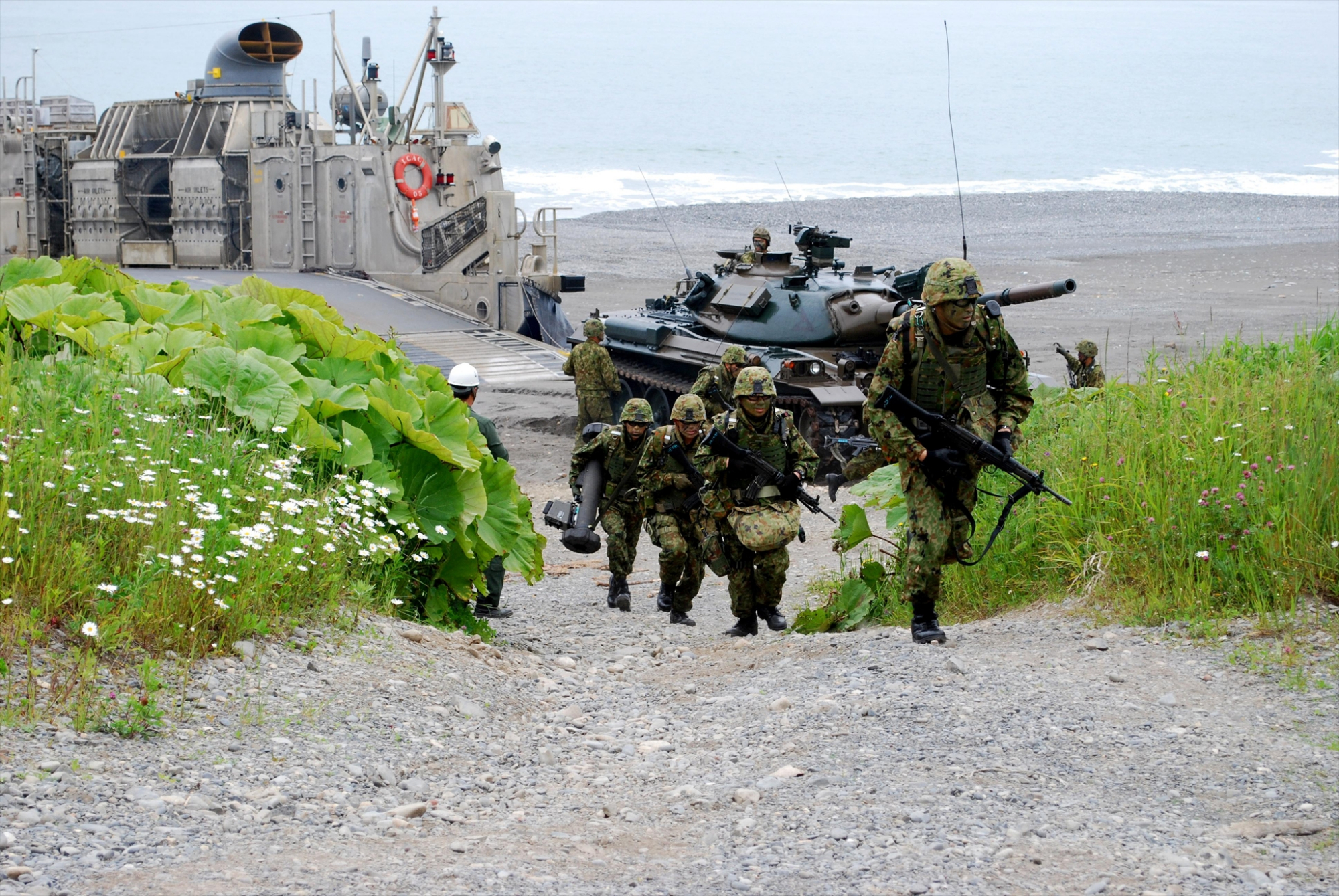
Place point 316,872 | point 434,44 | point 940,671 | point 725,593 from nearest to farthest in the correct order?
point 316,872 → point 940,671 → point 725,593 → point 434,44

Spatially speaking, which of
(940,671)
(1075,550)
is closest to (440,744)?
(940,671)

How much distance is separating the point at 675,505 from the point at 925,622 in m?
2.61

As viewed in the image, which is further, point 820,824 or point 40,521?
point 40,521

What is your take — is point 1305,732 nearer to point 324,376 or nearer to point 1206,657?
point 1206,657

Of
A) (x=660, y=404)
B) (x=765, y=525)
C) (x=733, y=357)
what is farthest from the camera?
(x=660, y=404)

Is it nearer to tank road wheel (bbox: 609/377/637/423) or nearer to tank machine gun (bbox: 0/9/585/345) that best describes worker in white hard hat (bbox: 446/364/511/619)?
tank road wheel (bbox: 609/377/637/423)

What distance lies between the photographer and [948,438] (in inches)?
247

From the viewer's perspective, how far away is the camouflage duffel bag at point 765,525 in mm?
7609

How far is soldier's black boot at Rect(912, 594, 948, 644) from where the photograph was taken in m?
6.27

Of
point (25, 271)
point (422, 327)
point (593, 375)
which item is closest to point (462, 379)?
point (25, 271)

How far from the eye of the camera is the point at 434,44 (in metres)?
21.0

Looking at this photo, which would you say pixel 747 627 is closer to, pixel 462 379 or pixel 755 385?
pixel 755 385

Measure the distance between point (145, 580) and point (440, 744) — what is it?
113cm

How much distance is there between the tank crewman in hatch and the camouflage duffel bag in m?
7.97
